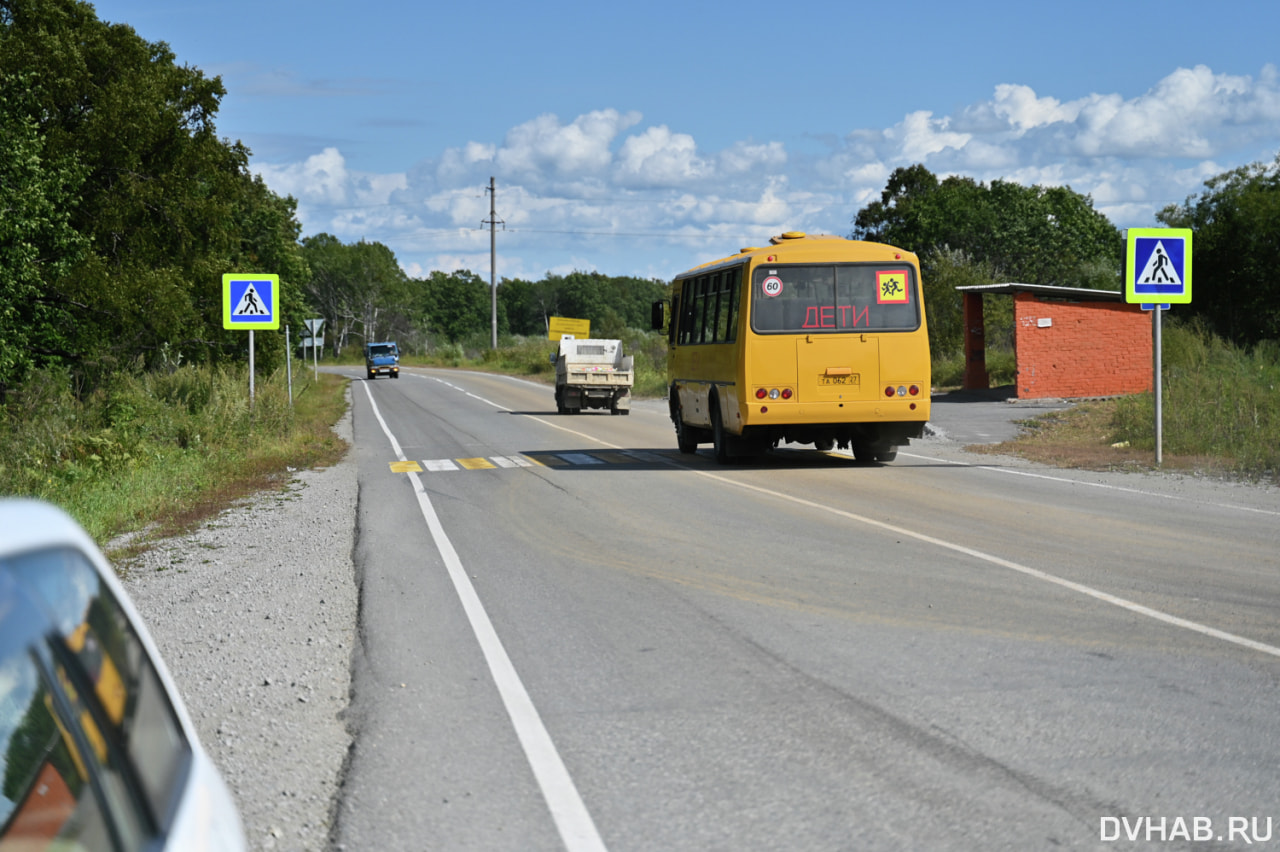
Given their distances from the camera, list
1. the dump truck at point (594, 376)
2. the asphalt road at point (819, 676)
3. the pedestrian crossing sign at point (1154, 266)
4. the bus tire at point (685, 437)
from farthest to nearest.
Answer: the dump truck at point (594, 376) < the bus tire at point (685, 437) < the pedestrian crossing sign at point (1154, 266) < the asphalt road at point (819, 676)

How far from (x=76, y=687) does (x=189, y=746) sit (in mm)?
550

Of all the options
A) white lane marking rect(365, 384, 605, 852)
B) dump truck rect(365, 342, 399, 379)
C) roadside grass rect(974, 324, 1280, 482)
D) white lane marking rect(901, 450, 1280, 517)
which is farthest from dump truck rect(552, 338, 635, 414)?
dump truck rect(365, 342, 399, 379)

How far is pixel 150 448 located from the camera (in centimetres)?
1948

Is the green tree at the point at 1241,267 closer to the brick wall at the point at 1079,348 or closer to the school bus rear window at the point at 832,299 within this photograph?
the brick wall at the point at 1079,348

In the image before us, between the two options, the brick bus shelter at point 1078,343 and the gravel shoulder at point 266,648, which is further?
the brick bus shelter at point 1078,343

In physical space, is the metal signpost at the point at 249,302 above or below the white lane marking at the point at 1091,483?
above

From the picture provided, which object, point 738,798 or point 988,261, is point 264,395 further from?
point 988,261

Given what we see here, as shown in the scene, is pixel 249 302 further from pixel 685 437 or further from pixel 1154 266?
pixel 1154 266

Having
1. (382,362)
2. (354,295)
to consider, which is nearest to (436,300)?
(354,295)
